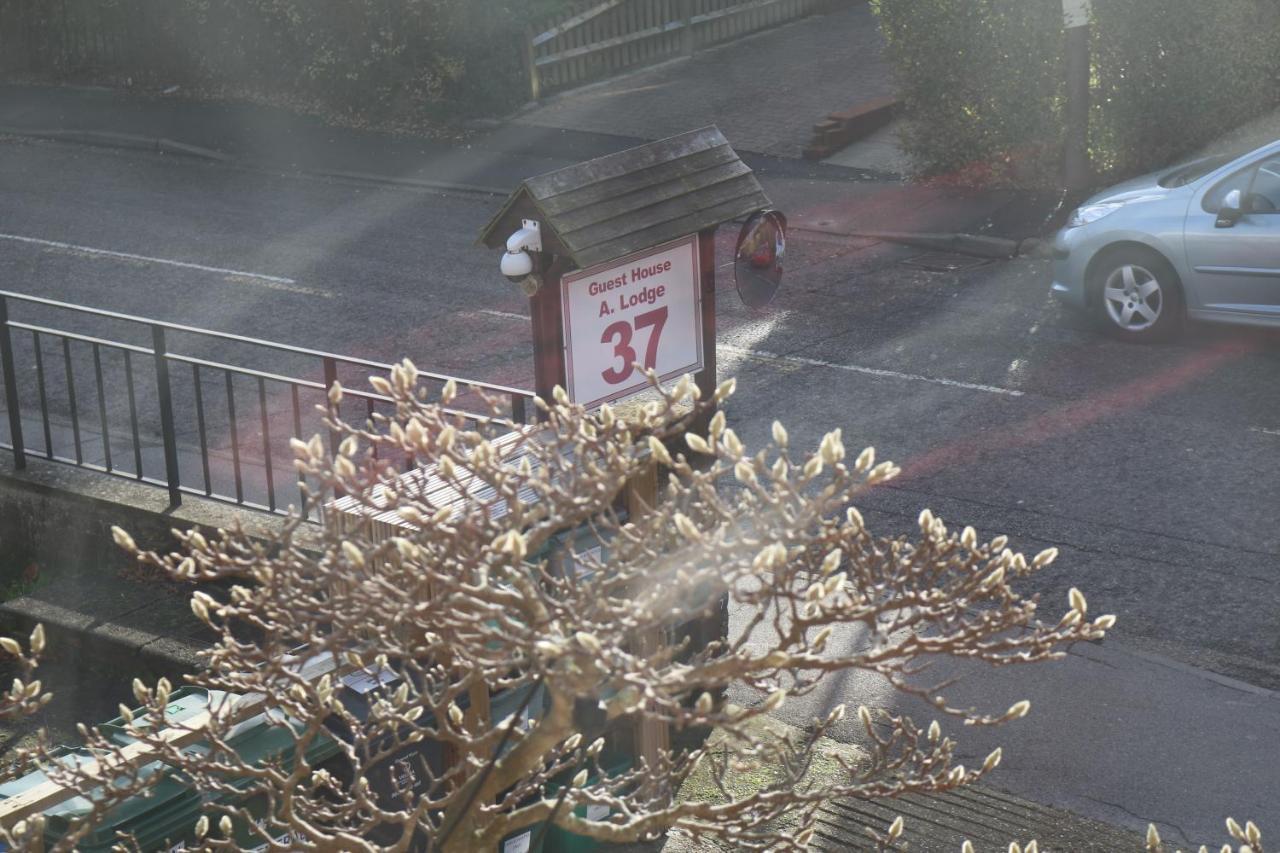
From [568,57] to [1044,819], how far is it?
1619 centimetres

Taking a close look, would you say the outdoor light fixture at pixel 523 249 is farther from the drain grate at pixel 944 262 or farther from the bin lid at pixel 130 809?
the drain grate at pixel 944 262

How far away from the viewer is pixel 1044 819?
6.54 m

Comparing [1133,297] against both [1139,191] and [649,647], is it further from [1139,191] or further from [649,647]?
[649,647]

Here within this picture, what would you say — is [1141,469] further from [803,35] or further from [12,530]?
[803,35]

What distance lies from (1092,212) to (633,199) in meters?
6.39

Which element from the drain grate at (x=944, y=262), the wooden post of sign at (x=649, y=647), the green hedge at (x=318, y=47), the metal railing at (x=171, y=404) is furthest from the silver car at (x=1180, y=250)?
the green hedge at (x=318, y=47)

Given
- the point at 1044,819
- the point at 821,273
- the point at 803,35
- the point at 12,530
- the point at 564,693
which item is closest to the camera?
the point at 564,693

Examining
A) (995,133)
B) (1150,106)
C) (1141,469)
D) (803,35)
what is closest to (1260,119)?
(1150,106)

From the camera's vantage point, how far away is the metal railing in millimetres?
8352

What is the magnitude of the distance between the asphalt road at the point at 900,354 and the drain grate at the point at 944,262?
0.15m

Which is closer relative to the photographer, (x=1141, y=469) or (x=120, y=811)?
(x=120, y=811)

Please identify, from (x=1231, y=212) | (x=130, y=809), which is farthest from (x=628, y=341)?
(x=1231, y=212)

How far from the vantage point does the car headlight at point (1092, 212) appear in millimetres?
12141

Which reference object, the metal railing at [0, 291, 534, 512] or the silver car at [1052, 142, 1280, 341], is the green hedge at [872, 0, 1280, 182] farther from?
the metal railing at [0, 291, 534, 512]
